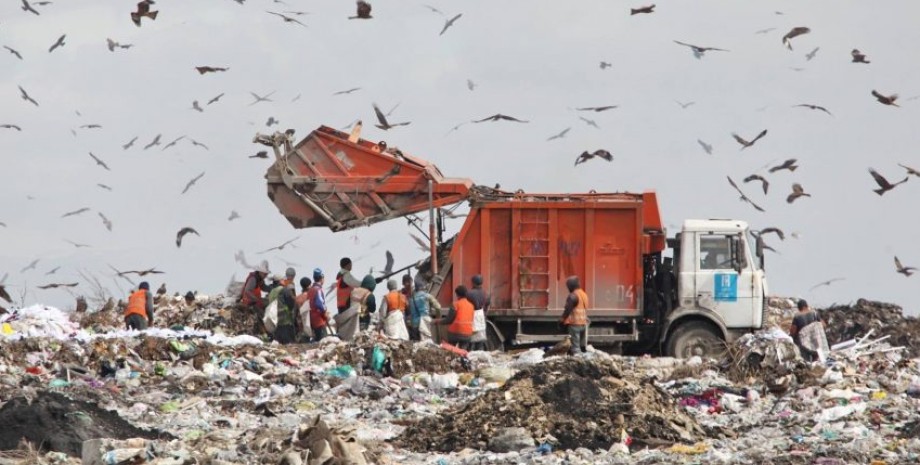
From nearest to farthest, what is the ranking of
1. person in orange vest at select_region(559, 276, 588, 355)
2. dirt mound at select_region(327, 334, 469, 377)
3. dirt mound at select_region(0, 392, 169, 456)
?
dirt mound at select_region(0, 392, 169, 456) → dirt mound at select_region(327, 334, 469, 377) → person in orange vest at select_region(559, 276, 588, 355)

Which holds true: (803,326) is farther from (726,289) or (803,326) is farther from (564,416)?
(564,416)

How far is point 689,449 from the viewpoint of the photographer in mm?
12516

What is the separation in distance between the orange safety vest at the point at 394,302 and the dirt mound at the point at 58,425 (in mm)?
6910

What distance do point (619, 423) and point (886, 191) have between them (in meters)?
6.62

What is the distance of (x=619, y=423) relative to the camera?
13.1 meters

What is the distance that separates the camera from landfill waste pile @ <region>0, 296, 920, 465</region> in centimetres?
1198

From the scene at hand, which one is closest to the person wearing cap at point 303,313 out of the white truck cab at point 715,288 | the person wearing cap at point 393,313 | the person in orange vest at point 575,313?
the person wearing cap at point 393,313

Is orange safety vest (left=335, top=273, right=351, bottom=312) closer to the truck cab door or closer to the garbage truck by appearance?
the garbage truck

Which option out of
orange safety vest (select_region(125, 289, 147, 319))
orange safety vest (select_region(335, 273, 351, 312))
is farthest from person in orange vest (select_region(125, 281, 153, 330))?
orange safety vest (select_region(335, 273, 351, 312))

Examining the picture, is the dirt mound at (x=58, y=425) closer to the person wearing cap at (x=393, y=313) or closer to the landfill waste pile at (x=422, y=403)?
the landfill waste pile at (x=422, y=403)

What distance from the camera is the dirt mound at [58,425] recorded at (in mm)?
12195

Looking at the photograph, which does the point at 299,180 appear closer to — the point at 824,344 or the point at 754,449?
the point at 824,344

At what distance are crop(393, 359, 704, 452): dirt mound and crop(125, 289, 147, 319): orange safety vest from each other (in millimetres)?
7556

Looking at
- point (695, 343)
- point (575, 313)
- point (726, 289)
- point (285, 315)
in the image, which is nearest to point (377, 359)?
point (575, 313)
